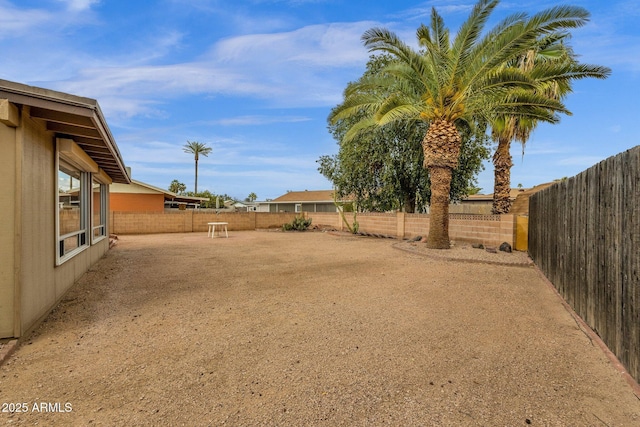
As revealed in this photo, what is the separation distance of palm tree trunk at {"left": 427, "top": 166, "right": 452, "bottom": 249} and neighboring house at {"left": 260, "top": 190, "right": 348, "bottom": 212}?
23.3m

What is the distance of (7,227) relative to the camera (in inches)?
135

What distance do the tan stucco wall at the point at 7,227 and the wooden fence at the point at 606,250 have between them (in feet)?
19.6

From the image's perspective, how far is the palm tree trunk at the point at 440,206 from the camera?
10.4 metres

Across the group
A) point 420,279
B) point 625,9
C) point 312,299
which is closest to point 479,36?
point 625,9

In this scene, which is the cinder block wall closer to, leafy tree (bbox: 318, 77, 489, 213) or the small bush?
leafy tree (bbox: 318, 77, 489, 213)

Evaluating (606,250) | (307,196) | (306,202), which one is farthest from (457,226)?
(307,196)

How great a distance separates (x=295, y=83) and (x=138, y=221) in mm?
11773

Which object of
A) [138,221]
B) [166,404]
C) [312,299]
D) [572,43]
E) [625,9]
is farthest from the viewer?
[138,221]

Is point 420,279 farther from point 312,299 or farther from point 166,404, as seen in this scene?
point 166,404

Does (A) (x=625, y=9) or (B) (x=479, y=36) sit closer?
(A) (x=625, y=9)

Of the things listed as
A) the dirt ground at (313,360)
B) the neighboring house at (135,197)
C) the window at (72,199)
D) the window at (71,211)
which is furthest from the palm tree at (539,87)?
the neighboring house at (135,197)

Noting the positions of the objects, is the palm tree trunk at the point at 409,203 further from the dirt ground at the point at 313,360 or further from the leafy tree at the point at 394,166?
the dirt ground at the point at 313,360

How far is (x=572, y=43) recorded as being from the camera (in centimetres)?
1317

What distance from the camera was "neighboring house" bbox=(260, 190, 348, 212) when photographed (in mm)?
35875
